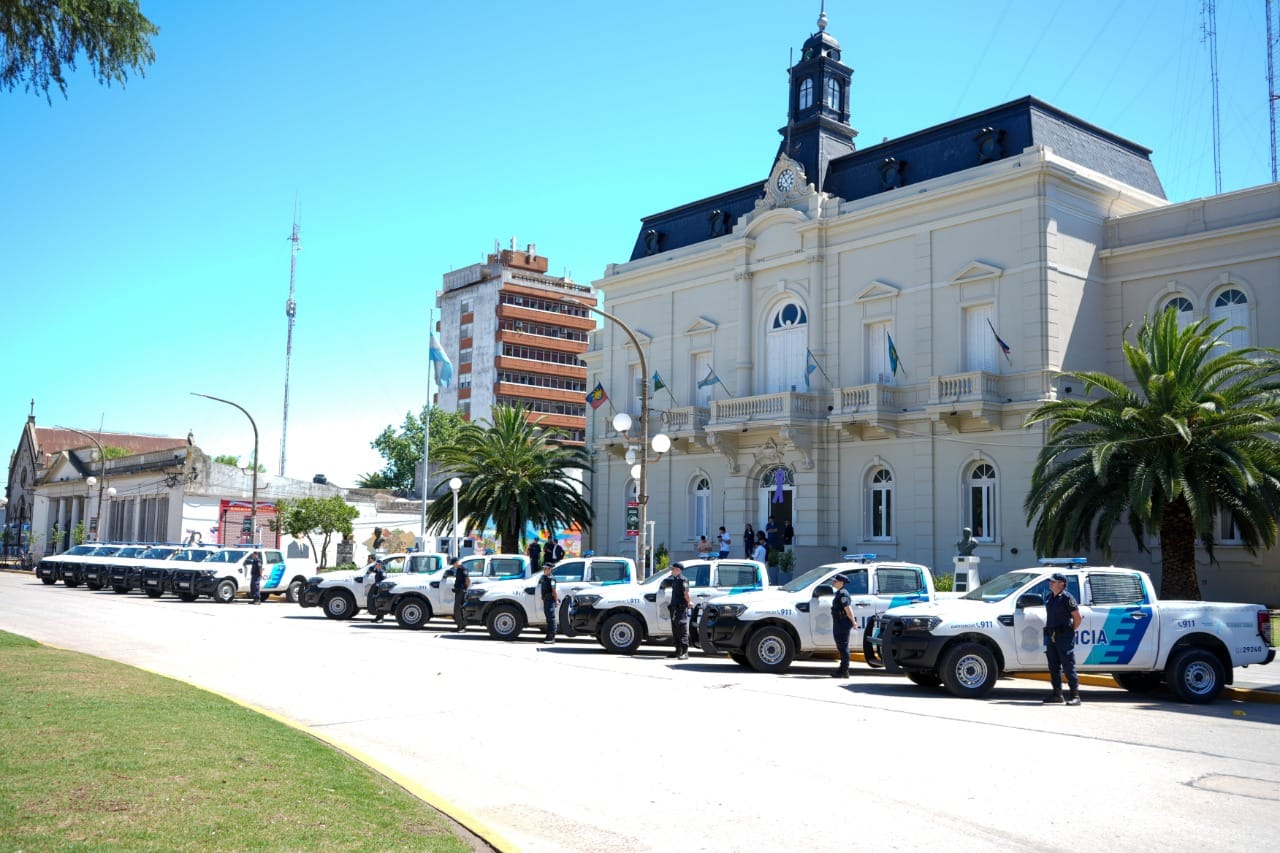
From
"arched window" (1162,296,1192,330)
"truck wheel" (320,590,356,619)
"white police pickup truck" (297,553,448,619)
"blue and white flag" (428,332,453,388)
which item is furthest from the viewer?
"blue and white flag" (428,332,453,388)

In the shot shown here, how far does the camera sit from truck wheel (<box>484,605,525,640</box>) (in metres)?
22.7

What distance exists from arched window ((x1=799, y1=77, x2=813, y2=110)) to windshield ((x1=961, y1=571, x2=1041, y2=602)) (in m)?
26.2

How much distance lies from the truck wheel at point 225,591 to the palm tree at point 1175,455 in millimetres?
24729

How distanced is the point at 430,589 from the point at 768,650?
416 inches

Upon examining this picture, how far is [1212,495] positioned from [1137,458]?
1619 millimetres

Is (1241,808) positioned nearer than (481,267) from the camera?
Yes

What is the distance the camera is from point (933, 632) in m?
14.5

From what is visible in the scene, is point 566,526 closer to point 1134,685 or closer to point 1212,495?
point 1212,495

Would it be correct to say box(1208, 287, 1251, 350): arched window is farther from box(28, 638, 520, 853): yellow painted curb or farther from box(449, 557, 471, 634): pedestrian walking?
box(28, 638, 520, 853): yellow painted curb

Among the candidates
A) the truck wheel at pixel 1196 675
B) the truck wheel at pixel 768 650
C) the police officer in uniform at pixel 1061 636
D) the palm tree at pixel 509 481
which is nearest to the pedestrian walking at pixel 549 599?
the truck wheel at pixel 768 650

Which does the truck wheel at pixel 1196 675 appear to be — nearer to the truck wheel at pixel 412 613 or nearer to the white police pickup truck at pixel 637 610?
the white police pickup truck at pixel 637 610

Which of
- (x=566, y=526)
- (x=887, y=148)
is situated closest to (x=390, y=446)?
(x=566, y=526)

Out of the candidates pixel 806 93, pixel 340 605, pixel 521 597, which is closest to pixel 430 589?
pixel 521 597

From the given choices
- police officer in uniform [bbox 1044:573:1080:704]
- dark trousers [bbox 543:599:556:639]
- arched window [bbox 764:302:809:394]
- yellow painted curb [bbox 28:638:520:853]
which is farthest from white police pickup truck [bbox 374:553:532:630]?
arched window [bbox 764:302:809:394]
